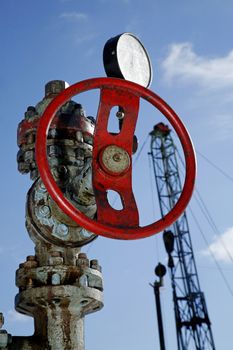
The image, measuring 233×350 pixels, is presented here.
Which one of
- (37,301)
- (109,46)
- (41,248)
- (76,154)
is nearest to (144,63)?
(109,46)

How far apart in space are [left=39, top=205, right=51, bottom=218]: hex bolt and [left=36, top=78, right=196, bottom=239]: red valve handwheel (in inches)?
15.1

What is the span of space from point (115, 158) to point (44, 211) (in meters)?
0.45

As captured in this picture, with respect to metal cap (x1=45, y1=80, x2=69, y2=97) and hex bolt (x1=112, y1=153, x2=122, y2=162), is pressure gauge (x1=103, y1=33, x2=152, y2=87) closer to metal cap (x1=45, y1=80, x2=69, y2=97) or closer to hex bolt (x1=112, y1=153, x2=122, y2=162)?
metal cap (x1=45, y1=80, x2=69, y2=97)

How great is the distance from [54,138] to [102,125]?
455 mm

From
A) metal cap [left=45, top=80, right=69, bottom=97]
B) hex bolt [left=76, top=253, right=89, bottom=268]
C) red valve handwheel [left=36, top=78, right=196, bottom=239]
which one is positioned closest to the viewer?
red valve handwheel [left=36, top=78, right=196, bottom=239]

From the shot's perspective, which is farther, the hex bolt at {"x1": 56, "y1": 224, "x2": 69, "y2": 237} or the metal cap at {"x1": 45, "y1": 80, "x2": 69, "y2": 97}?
the metal cap at {"x1": 45, "y1": 80, "x2": 69, "y2": 97}

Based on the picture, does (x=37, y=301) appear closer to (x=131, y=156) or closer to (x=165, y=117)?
(x=131, y=156)

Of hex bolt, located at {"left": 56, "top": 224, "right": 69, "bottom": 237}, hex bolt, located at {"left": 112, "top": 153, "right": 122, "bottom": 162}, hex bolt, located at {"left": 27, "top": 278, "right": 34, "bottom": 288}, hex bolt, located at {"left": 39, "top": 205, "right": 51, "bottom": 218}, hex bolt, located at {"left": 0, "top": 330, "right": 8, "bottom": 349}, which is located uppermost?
hex bolt, located at {"left": 39, "top": 205, "right": 51, "bottom": 218}

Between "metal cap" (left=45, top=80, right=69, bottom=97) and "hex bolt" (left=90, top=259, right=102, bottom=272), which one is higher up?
"metal cap" (left=45, top=80, right=69, bottom=97)

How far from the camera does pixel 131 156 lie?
1690 millimetres

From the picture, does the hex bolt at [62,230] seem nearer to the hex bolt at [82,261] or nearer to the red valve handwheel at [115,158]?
the hex bolt at [82,261]

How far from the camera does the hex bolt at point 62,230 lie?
1.95 metres

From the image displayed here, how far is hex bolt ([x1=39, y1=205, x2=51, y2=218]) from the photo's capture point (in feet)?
6.40

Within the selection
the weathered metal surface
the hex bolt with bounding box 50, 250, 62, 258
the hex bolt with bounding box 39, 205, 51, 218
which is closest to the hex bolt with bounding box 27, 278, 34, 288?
the weathered metal surface
